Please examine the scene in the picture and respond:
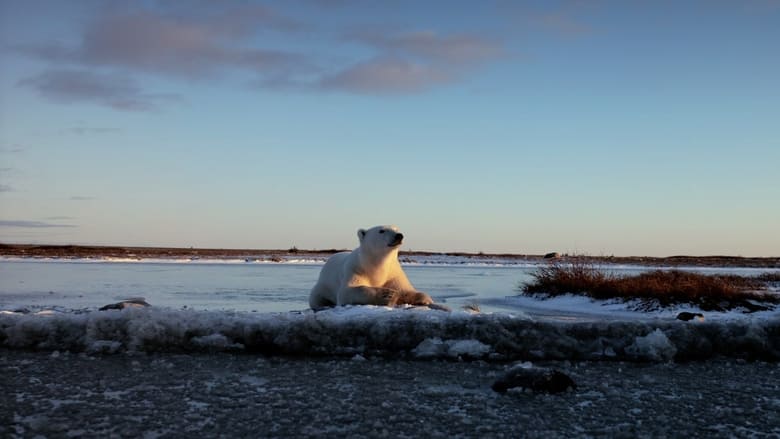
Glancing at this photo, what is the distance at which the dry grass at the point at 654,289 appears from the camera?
10805 mm

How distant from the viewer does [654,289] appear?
1184cm

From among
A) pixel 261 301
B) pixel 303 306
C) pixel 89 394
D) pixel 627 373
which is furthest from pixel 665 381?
pixel 261 301

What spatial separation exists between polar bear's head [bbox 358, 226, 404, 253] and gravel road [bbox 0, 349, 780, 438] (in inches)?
166

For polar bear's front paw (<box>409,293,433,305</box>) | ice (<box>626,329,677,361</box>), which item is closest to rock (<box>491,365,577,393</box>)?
ice (<box>626,329,677,361</box>)

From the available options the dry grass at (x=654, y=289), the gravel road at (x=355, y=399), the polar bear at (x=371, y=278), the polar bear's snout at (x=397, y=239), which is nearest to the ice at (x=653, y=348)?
the gravel road at (x=355, y=399)

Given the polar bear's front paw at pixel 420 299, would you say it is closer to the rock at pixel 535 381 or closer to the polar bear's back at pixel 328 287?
the polar bear's back at pixel 328 287

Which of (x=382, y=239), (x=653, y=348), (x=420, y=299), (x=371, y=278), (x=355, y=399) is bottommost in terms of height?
(x=355, y=399)

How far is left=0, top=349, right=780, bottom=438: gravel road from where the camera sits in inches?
129

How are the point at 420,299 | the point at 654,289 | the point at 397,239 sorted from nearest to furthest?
the point at 420,299, the point at 397,239, the point at 654,289

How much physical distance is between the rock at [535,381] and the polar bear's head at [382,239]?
519 centimetres

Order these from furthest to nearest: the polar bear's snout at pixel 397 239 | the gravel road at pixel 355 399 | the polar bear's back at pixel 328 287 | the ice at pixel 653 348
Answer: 1. the polar bear's back at pixel 328 287
2. the polar bear's snout at pixel 397 239
3. the ice at pixel 653 348
4. the gravel road at pixel 355 399

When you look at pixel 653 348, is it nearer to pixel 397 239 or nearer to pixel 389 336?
pixel 389 336

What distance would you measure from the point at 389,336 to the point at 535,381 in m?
1.71

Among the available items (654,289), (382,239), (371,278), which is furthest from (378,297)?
(654,289)
